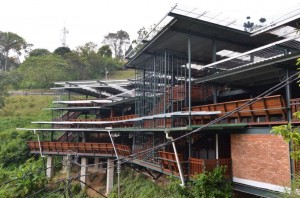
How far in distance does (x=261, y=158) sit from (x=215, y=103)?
19.3ft

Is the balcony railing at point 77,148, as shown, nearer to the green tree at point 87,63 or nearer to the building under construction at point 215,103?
the building under construction at point 215,103

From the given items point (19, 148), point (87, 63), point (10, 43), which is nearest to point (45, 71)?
point (87, 63)

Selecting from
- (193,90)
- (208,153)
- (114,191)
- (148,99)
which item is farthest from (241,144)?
(114,191)

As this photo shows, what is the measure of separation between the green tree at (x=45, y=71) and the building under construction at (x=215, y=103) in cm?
3137

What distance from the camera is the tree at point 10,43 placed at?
7525 centimetres

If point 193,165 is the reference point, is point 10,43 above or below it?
above

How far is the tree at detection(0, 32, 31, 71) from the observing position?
75250mm

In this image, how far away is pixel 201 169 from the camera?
12453 mm

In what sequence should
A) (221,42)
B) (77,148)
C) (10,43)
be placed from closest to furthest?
(221,42) < (77,148) < (10,43)

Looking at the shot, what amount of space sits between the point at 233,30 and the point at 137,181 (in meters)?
12.7

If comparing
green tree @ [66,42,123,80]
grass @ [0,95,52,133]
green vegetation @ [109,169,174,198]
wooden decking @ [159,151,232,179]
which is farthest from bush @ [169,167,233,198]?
green tree @ [66,42,123,80]

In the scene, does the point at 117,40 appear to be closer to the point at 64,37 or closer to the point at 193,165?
the point at 64,37

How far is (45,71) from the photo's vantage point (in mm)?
55125

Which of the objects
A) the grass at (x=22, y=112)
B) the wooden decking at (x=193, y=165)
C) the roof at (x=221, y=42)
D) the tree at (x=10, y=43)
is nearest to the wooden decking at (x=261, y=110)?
the roof at (x=221, y=42)
